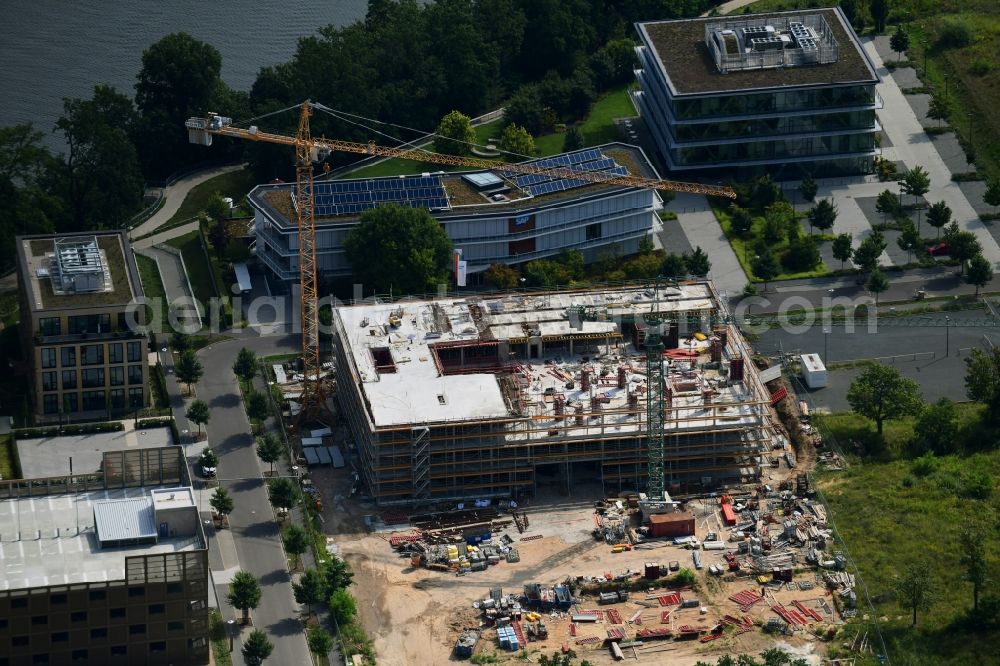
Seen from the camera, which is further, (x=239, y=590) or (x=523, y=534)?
(x=523, y=534)

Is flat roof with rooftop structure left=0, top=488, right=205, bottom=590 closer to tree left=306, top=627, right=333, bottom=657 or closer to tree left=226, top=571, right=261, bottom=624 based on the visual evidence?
tree left=226, top=571, right=261, bottom=624

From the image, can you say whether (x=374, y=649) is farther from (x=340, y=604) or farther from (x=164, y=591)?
(x=164, y=591)

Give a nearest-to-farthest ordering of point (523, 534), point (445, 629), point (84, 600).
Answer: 1. point (84, 600)
2. point (445, 629)
3. point (523, 534)

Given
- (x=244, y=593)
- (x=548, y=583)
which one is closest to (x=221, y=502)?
(x=244, y=593)

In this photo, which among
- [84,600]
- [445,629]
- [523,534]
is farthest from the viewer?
[523,534]

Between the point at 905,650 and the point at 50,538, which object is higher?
the point at 50,538

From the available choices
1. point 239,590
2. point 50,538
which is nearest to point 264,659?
point 239,590

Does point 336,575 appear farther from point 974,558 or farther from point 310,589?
point 974,558
